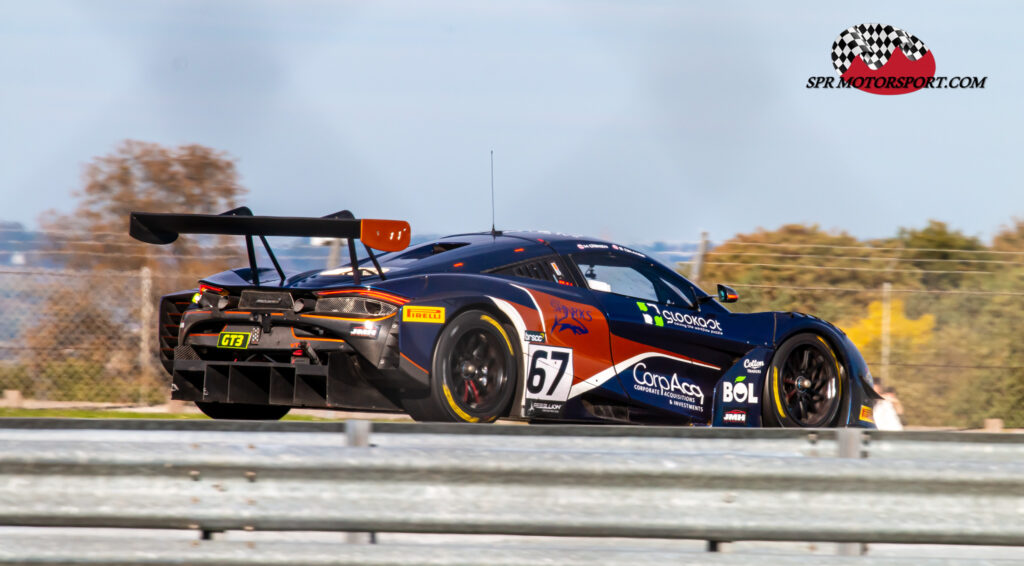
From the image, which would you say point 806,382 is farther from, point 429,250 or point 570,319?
point 429,250

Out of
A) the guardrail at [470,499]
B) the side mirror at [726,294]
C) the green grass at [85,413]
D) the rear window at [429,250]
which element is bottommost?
the green grass at [85,413]

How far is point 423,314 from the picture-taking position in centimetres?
598

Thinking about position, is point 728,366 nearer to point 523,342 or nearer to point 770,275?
point 523,342

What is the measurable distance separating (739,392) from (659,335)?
28.7 inches

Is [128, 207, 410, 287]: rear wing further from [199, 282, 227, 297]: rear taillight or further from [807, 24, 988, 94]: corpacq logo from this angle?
[807, 24, 988, 94]: corpacq logo

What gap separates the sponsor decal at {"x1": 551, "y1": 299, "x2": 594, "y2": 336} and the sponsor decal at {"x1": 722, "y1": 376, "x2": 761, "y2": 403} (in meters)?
1.20

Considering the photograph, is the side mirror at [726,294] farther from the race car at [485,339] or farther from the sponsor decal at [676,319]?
the sponsor decal at [676,319]

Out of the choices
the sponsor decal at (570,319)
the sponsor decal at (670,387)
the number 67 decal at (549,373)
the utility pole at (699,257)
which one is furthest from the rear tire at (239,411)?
the utility pole at (699,257)

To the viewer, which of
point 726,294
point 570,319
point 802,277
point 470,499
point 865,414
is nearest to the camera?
point 470,499

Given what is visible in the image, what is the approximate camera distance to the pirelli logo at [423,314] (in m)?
5.92

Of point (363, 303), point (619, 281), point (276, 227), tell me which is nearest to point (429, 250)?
point (363, 303)

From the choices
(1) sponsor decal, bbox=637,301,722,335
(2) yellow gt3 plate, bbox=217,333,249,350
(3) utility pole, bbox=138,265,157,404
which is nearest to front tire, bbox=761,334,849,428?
(1) sponsor decal, bbox=637,301,722,335

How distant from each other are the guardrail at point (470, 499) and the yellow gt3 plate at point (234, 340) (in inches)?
Answer: 125

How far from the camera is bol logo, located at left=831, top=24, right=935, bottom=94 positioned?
46.0 ft
